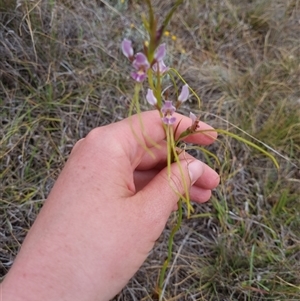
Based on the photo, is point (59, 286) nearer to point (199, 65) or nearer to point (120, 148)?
point (120, 148)

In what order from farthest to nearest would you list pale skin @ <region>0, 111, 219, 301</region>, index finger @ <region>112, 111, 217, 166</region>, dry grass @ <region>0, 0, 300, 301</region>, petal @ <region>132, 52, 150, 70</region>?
dry grass @ <region>0, 0, 300, 301</region> → index finger @ <region>112, 111, 217, 166</region> → pale skin @ <region>0, 111, 219, 301</region> → petal @ <region>132, 52, 150, 70</region>

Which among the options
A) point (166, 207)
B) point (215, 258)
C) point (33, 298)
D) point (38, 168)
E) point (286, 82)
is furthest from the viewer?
point (286, 82)

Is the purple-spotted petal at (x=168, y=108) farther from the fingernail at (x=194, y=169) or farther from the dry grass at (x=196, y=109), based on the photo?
the dry grass at (x=196, y=109)

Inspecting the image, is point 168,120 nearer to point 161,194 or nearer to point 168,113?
point 168,113

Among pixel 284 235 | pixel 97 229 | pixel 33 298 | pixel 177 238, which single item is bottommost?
pixel 177 238

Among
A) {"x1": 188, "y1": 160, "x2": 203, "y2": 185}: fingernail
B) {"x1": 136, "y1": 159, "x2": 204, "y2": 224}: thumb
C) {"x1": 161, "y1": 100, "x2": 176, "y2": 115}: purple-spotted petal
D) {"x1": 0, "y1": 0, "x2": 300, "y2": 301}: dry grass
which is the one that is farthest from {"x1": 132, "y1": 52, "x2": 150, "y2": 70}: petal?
{"x1": 0, "y1": 0, "x2": 300, "y2": 301}: dry grass

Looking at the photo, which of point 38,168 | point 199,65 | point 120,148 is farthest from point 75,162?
point 199,65

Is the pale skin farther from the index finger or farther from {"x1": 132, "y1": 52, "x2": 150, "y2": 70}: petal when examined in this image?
{"x1": 132, "y1": 52, "x2": 150, "y2": 70}: petal
